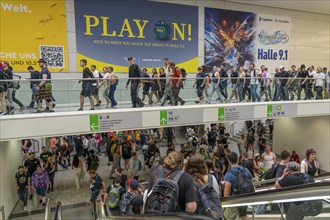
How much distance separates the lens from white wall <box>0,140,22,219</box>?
906 cm

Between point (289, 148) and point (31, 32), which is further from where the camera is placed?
point (289, 148)

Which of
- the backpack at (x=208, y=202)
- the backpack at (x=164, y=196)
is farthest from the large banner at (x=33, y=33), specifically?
the backpack at (x=208, y=202)

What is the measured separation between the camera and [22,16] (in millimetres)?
12070

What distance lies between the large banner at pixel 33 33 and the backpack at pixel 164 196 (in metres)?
11.4

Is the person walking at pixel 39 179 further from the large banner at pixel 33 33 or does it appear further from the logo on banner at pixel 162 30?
the logo on banner at pixel 162 30

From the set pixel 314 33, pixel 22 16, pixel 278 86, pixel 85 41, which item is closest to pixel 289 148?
pixel 278 86

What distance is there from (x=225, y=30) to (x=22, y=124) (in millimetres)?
12997

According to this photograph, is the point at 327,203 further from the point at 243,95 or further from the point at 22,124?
the point at 243,95

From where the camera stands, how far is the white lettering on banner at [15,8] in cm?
1171

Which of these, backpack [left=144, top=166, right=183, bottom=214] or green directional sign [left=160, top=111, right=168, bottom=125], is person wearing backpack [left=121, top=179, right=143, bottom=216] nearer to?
backpack [left=144, top=166, right=183, bottom=214]

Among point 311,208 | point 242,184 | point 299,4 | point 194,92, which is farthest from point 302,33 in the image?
point 311,208

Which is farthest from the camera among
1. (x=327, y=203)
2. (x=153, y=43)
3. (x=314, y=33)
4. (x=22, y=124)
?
(x=314, y=33)

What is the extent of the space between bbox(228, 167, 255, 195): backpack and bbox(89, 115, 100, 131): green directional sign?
4.71m

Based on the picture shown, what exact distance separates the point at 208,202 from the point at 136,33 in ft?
41.0
